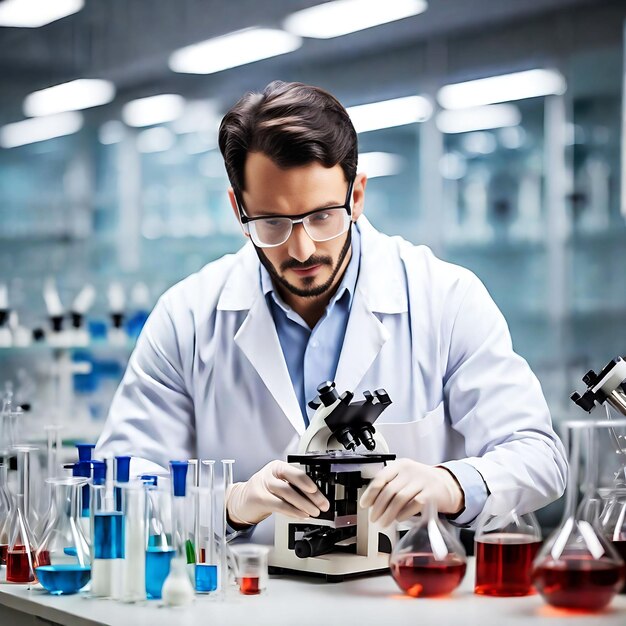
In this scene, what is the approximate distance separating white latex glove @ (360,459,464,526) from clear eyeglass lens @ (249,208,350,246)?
0.53 metres

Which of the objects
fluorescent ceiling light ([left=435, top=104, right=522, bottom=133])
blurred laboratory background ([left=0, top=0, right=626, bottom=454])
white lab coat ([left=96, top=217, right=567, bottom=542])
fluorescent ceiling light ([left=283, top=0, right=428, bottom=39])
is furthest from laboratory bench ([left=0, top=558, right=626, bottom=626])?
fluorescent ceiling light ([left=283, top=0, right=428, bottom=39])

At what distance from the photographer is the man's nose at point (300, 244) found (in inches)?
81.4

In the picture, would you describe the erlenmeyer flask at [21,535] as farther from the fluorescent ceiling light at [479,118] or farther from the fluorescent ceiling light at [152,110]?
the fluorescent ceiling light at [152,110]

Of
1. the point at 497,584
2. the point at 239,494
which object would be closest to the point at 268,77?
the point at 239,494

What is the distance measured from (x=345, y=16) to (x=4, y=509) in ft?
9.49

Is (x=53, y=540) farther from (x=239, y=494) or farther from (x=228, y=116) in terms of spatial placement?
(x=228, y=116)

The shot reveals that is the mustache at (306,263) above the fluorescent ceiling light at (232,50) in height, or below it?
below

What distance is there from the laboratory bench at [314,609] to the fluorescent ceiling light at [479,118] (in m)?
2.50

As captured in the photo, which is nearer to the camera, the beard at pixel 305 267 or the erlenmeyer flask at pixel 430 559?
the erlenmeyer flask at pixel 430 559

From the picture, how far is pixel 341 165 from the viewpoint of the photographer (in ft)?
6.99

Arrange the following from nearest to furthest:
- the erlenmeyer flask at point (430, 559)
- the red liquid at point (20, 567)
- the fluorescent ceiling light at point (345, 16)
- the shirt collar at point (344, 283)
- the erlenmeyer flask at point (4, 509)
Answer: the erlenmeyer flask at point (430, 559) < the red liquid at point (20, 567) < the erlenmeyer flask at point (4, 509) < the shirt collar at point (344, 283) < the fluorescent ceiling light at point (345, 16)

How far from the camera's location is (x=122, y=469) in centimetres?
172

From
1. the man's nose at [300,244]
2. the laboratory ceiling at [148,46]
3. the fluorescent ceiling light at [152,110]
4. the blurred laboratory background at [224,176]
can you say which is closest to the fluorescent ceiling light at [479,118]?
the blurred laboratory background at [224,176]

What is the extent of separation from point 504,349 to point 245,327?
0.61 m
